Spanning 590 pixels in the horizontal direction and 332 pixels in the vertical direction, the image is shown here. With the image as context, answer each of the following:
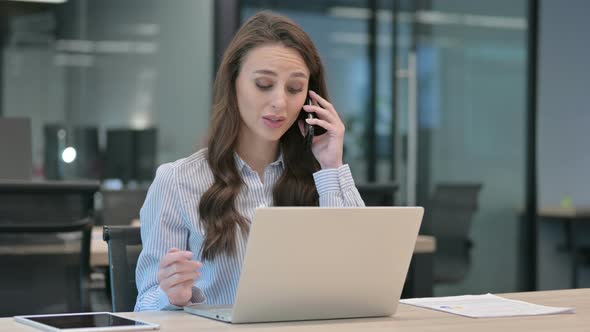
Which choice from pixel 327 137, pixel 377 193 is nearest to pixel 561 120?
pixel 377 193

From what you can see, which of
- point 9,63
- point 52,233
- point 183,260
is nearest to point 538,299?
point 183,260

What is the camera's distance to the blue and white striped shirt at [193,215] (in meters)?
2.15

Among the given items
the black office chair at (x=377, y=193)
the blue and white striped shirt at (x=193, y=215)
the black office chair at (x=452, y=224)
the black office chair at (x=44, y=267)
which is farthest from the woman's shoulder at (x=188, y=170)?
the black office chair at (x=452, y=224)

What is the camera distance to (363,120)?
22.1ft

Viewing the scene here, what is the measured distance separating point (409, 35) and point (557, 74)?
1.04 meters

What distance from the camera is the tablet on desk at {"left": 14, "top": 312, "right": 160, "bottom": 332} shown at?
64.0 inches

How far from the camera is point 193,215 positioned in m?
2.22

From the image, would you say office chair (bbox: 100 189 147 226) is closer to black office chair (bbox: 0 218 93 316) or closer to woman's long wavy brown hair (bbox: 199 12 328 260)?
black office chair (bbox: 0 218 93 316)

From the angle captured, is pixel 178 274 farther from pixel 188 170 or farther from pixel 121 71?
pixel 121 71

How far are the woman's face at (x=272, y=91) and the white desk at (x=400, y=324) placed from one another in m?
0.53

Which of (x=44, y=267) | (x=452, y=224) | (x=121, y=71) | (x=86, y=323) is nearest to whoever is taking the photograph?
(x=86, y=323)

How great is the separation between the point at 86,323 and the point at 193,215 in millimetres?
580

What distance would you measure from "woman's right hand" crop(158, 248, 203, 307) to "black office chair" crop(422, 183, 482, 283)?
4392 millimetres

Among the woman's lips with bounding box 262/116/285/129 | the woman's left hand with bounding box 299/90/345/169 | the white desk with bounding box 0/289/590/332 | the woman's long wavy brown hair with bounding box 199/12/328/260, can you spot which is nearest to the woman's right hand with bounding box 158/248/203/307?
the white desk with bounding box 0/289/590/332
